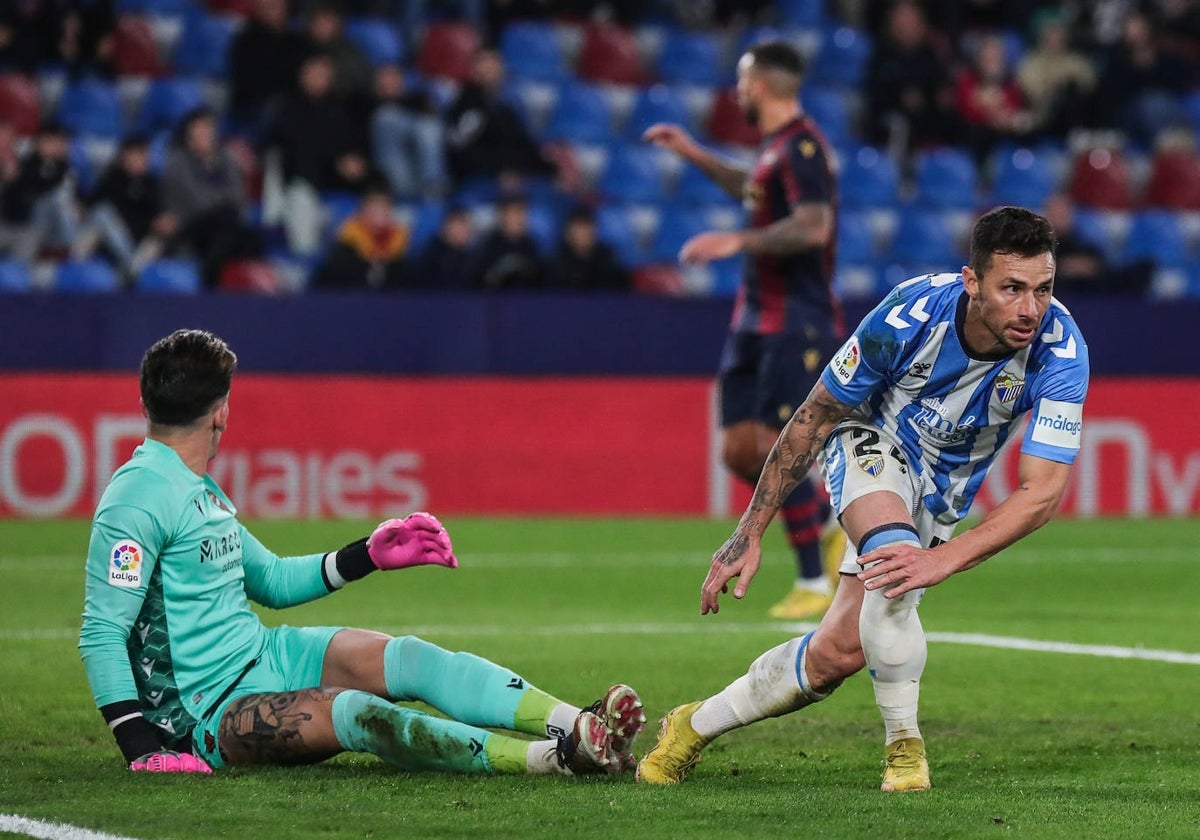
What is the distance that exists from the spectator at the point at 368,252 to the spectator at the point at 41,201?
192 cm

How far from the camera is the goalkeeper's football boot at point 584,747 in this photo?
480 cm

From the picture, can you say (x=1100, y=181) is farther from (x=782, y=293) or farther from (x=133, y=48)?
(x=782, y=293)

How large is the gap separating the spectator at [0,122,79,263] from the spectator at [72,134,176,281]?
0.17 m

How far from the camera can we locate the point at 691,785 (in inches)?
195

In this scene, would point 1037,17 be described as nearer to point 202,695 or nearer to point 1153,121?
point 1153,121

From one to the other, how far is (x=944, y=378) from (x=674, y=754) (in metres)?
1.24

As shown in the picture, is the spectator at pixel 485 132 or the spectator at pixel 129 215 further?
the spectator at pixel 485 132

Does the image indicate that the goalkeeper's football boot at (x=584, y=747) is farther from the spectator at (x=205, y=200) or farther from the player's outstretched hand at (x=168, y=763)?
the spectator at (x=205, y=200)

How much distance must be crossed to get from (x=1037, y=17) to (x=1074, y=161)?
6.90ft

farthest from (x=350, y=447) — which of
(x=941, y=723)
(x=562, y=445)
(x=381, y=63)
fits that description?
(x=941, y=723)

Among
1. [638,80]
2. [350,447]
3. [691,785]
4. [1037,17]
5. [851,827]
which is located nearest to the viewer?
[851,827]

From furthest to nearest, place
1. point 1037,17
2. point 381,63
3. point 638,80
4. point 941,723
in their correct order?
point 1037,17, point 638,80, point 381,63, point 941,723

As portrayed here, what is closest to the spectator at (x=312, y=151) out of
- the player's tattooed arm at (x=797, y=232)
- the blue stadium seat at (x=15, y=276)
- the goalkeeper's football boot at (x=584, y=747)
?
the blue stadium seat at (x=15, y=276)

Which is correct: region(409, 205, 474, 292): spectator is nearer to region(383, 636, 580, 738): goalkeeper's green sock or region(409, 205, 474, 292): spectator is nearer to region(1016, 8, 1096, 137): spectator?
region(1016, 8, 1096, 137): spectator
